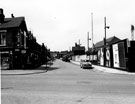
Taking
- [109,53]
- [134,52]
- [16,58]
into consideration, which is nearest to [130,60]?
[134,52]

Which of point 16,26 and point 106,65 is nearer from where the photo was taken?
point 16,26

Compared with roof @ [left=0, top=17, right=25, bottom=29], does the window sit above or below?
below

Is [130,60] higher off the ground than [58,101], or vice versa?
[130,60]

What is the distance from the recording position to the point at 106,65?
34312mm

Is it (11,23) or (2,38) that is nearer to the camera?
(2,38)

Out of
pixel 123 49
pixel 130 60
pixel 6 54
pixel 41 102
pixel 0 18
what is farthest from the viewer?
pixel 0 18

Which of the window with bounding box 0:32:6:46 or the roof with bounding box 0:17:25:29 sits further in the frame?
the roof with bounding box 0:17:25:29

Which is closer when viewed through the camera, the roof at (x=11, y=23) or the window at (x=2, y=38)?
the window at (x=2, y=38)

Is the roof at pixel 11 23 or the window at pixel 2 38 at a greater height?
the roof at pixel 11 23

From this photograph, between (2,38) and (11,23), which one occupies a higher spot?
(11,23)

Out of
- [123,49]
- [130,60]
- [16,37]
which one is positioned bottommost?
[130,60]

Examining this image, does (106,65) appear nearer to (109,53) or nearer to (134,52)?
(109,53)

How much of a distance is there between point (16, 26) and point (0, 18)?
420 centimetres

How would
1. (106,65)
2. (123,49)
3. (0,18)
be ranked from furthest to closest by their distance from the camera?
(106,65), (0,18), (123,49)
